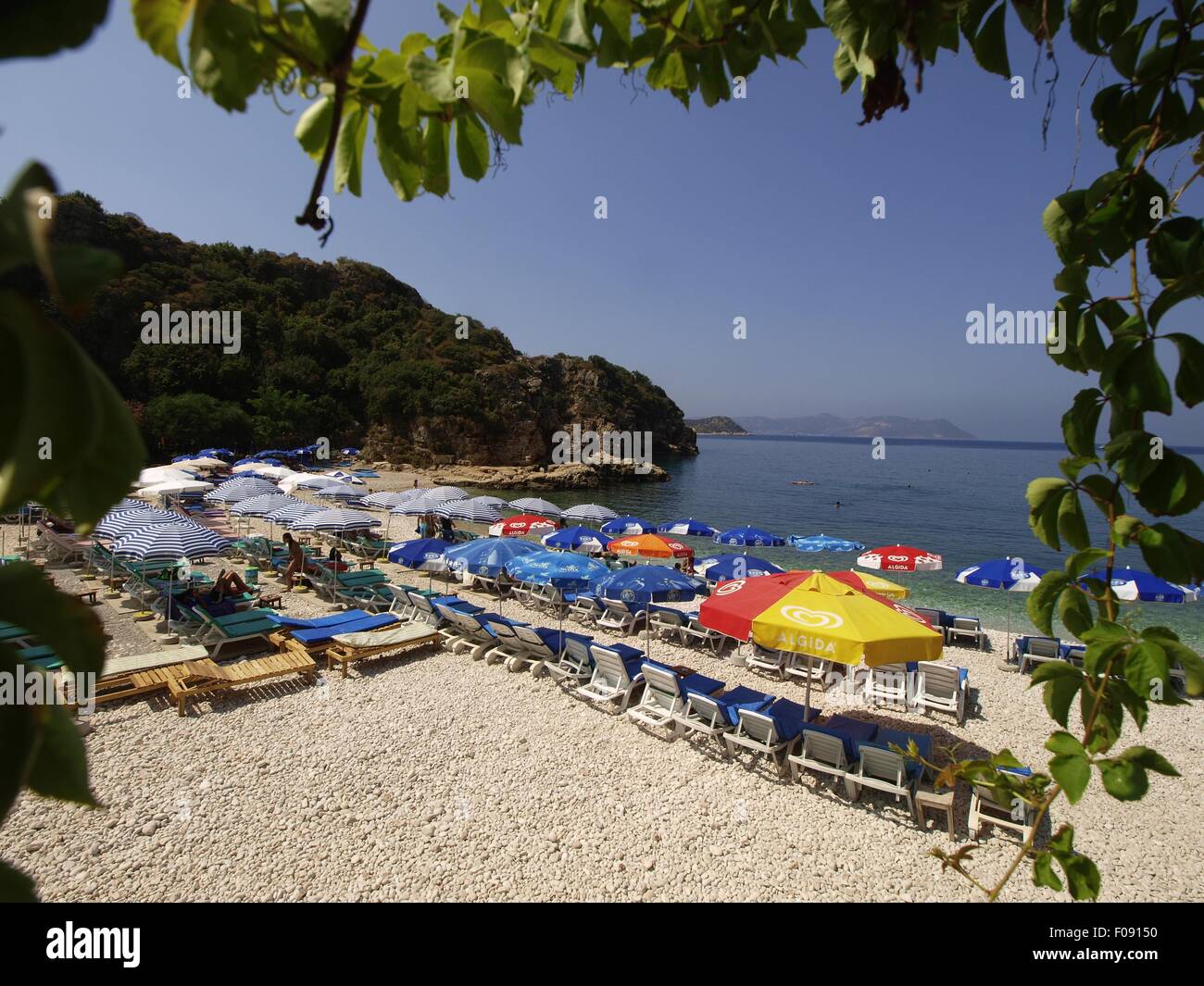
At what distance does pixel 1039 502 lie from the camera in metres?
1.13

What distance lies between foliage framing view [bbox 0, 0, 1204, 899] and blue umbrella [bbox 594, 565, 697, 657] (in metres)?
8.79

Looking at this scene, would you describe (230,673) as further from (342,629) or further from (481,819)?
(481,819)

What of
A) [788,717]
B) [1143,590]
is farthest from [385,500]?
[1143,590]

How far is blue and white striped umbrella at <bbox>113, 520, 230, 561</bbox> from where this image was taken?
9.87 metres

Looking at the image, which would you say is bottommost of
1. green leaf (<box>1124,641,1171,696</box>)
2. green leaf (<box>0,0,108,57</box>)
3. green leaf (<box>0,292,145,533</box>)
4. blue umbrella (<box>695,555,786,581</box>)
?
blue umbrella (<box>695,555,786,581</box>)

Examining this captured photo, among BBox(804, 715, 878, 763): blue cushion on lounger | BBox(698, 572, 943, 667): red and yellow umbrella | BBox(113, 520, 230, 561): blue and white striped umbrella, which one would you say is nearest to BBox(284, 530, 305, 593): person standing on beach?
BBox(113, 520, 230, 561): blue and white striped umbrella

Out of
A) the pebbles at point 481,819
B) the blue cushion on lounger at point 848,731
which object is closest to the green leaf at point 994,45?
the pebbles at point 481,819

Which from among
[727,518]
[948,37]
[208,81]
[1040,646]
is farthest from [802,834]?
[727,518]

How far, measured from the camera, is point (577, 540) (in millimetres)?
14617

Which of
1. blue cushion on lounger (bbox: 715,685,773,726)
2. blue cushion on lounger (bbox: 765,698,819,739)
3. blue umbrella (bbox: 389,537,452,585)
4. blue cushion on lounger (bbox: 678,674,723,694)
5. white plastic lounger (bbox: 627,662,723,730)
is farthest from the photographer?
blue umbrella (bbox: 389,537,452,585)

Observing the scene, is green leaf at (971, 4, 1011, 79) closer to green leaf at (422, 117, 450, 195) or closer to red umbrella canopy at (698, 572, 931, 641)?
green leaf at (422, 117, 450, 195)

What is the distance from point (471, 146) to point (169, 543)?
11.4m

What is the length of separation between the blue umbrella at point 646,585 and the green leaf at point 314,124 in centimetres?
925

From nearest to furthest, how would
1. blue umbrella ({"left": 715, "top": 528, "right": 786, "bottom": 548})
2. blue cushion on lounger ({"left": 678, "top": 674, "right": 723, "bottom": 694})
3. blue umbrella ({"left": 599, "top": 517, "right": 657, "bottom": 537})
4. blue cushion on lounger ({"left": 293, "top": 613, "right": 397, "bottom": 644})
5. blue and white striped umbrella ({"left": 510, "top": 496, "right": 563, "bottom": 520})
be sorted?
blue cushion on lounger ({"left": 678, "top": 674, "right": 723, "bottom": 694})
blue cushion on lounger ({"left": 293, "top": 613, "right": 397, "bottom": 644})
blue umbrella ({"left": 715, "top": 528, "right": 786, "bottom": 548})
blue umbrella ({"left": 599, "top": 517, "right": 657, "bottom": 537})
blue and white striped umbrella ({"left": 510, "top": 496, "right": 563, "bottom": 520})
